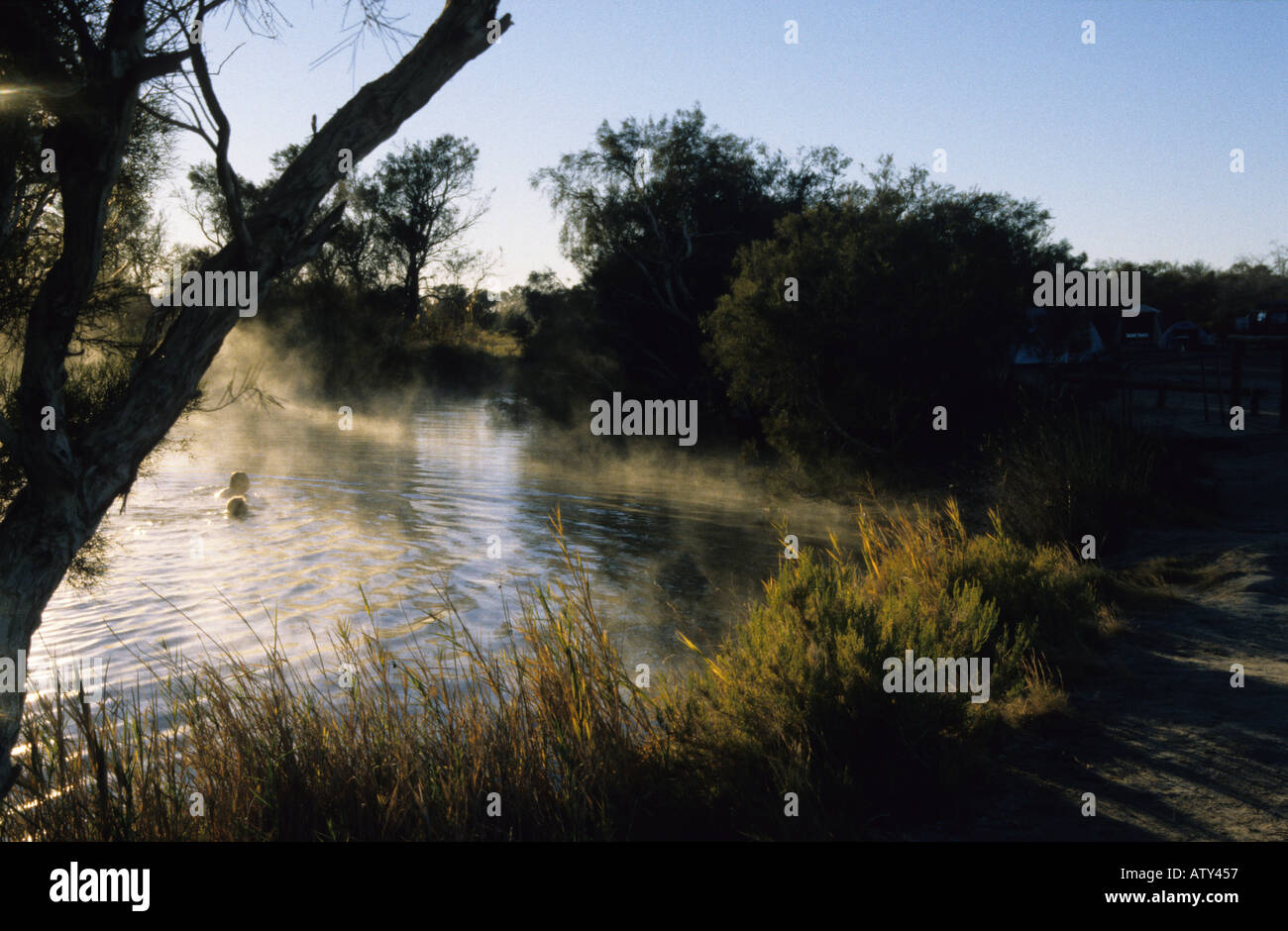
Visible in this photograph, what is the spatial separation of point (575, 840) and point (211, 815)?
5.13ft

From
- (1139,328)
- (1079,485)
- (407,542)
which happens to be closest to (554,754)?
(1079,485)

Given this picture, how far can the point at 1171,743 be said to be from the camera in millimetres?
4918

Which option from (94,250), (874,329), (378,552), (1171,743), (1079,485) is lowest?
(378,552)

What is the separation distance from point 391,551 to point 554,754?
11.1 meters

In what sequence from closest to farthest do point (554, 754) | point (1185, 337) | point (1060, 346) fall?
1. point (554, 754)
2. point (1060, 346)
3. point (1185, 337)

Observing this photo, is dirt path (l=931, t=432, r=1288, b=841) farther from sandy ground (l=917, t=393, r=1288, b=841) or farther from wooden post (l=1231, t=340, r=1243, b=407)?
wooden post (l=1231, t=340, r=1243, b=407)

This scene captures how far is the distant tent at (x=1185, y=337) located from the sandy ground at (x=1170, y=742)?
44120mm

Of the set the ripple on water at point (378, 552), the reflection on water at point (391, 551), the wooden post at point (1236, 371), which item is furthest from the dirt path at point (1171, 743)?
the wooden post at point (1236, 371)

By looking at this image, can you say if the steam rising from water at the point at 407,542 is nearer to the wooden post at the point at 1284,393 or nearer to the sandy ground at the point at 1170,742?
the sandy ground at the point at 1170,742

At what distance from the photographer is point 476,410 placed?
1684 inches

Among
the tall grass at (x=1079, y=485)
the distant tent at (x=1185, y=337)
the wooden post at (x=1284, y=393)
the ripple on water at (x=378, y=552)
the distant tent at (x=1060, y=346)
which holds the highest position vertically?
the distant tent at (x=1185, y=337)

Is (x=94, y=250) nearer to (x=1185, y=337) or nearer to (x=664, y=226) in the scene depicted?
(x=664, y=226)

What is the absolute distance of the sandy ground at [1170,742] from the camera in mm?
4074
